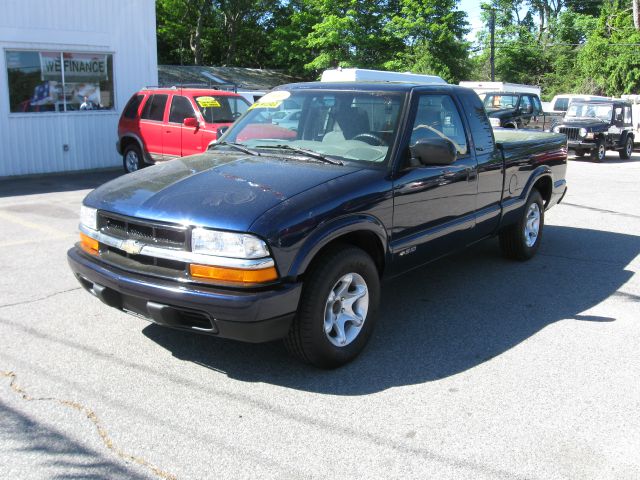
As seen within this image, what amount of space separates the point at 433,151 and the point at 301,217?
1278 mm

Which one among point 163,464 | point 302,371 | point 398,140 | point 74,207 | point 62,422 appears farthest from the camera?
point 74,207

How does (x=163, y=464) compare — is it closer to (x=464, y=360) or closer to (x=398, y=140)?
(x=464, y=360)

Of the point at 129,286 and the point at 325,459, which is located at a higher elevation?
the point at 129,286

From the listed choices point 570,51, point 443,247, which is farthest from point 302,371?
point 570,51

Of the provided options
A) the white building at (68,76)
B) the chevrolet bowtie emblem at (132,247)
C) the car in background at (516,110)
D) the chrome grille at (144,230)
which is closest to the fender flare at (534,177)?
the chrome grille at (144,230)

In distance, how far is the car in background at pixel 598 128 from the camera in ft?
63.3

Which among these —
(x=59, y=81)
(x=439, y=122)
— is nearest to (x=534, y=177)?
(x=439, y=122)

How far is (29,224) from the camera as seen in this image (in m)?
8.53

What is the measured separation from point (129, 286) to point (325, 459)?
5.01ft

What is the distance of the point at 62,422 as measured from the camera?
11.3 ft

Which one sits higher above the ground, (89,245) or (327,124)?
(327,124)

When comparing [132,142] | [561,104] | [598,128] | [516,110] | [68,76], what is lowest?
[132,142]

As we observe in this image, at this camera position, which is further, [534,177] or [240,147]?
[534,177]

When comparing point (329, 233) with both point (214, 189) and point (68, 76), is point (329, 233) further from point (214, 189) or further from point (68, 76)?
point (68, 76)
